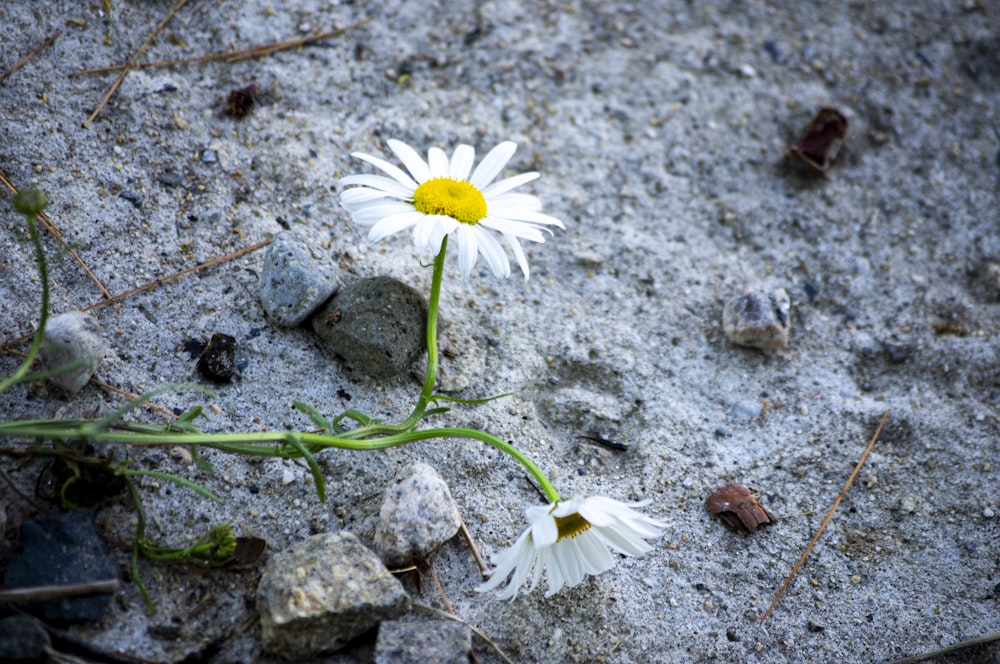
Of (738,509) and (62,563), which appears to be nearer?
(62,563)

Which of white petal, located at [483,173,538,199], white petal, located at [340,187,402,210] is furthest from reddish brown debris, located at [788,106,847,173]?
white petal, located at [340,187,402,210]

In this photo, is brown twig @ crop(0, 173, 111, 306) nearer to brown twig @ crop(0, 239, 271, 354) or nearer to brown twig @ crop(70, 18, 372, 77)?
brown twig @ crop(0, 239, 271, 354)

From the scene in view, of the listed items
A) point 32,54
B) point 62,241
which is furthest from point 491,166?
point 32,54

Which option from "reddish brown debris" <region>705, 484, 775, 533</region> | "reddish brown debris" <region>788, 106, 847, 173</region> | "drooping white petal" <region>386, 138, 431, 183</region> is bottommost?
"reddish brown debris" <region>705, 484, 775, 533</region>

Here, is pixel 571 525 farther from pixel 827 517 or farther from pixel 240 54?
pixel 240 54

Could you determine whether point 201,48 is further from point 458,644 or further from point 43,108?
point 458,644

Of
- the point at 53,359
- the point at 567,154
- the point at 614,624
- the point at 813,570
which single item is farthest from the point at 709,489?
the point at 53,359
